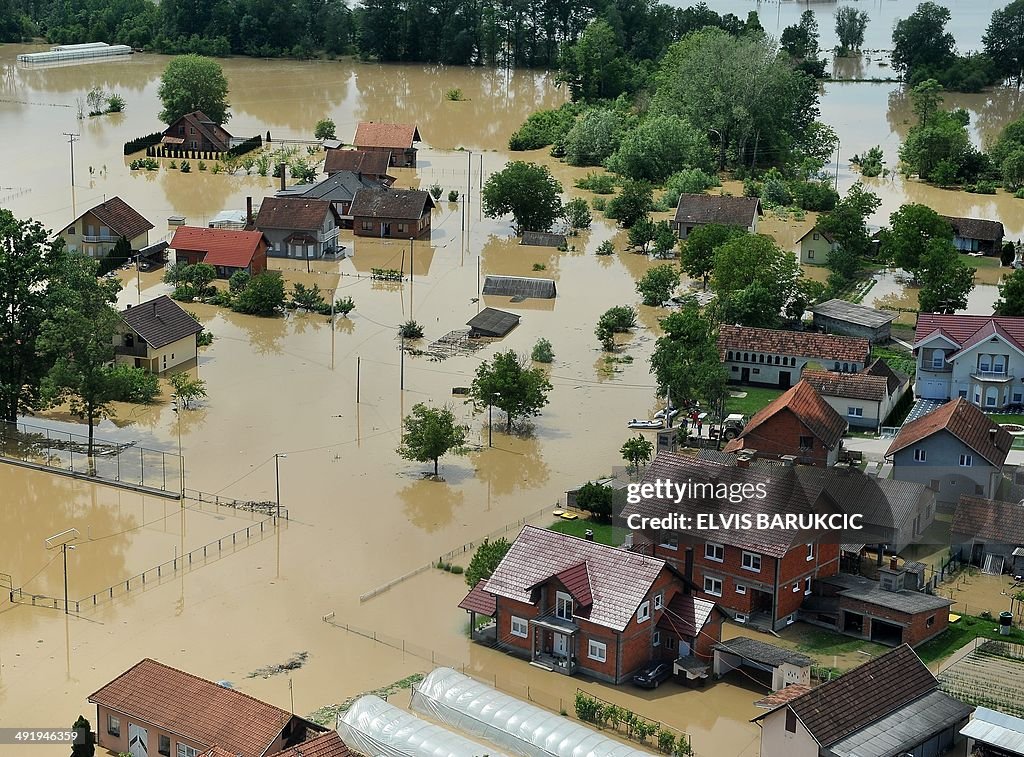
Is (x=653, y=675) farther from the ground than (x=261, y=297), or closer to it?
closer to it

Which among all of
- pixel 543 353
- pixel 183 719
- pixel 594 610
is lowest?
pixel 183 719

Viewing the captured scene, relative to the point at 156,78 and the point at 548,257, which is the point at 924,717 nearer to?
the point at 548,257

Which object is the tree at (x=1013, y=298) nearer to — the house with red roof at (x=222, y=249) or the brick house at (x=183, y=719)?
the house with red roof at (x=222, y=249)

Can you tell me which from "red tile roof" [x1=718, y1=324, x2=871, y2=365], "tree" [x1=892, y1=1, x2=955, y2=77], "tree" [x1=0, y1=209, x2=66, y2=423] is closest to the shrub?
"red tile roof" [x1=718, y1=324, x2=871, y2=365]

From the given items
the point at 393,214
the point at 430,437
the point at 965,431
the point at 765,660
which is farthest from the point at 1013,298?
the point at 393,214

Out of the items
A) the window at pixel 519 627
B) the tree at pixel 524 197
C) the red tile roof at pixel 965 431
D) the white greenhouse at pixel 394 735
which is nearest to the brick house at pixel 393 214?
the tree at pixel 524 197

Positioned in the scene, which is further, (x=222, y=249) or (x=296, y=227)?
(x=296, y=227)

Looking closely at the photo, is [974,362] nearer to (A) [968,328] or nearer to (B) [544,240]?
(A) [968,328]
